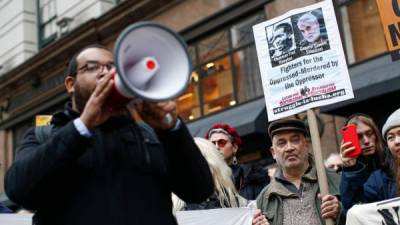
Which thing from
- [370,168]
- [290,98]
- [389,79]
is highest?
[389,79]

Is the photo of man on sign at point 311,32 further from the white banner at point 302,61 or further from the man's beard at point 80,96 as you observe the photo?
the man's beard at point 80,96

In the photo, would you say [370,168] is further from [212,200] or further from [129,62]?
[129,62]

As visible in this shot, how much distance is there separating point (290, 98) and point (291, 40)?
0.46m

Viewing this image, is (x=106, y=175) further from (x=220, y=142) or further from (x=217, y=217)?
(x=220, y=142)

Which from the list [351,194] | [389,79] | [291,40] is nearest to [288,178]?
[351,194]

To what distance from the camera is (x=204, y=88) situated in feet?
36.9

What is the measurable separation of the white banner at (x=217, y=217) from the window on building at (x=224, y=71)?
5.86 metres

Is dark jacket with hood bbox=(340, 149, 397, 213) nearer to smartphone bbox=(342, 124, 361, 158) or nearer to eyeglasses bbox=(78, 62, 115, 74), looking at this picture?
smartphone bbox=(342, 124, 361, 158)

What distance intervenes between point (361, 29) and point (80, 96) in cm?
744

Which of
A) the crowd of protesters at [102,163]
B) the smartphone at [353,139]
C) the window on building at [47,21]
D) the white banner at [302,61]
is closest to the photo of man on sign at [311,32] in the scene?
the white banner at [302,61]

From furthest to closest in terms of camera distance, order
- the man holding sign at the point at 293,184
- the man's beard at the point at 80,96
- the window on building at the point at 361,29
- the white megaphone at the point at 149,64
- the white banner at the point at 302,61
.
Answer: the window on building at the point at 361,29 < the white banner at the point at 302,61 < the man holding sign at the point at 293,184 < the man's beard at the point at 80,96 < the white megaphone at the point at 149,64

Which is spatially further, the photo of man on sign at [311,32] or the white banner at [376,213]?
the photo of man on sign at [311,32]

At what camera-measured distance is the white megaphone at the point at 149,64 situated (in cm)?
191

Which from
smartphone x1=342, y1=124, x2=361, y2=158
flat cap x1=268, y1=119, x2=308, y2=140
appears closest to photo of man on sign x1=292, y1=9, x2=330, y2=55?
flat cap x1=268, y1=119, x2=308, y2=140
